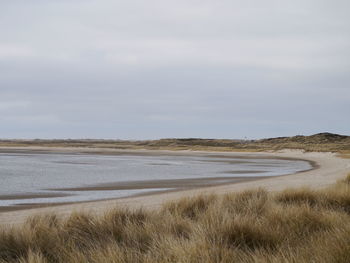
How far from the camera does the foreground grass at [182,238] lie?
493 centimetres

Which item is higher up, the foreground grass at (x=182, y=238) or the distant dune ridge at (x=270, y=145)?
the distant dune ridge at (x=270, y=145)

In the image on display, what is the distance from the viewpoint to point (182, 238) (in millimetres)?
5512

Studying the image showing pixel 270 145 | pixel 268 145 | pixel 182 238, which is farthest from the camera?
pixel 268 145

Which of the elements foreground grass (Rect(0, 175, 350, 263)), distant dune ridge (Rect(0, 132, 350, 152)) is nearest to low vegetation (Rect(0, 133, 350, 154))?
distant dune ridge (Rect(0, 132, 350, 152))

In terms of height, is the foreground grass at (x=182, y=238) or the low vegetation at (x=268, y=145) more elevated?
the low vegetation at (x=268, y=145)

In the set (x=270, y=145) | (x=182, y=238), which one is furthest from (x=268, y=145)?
(x=182, y=238)

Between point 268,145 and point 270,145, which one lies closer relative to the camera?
point 270,145

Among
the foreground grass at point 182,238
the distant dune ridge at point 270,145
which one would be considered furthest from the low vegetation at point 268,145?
the foreground grass at point 182,238

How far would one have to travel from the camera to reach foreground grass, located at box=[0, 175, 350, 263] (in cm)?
493

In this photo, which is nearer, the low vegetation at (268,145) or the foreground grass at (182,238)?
the foreground grass at (182,238)

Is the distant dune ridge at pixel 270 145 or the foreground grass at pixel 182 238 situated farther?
the distant dune ridge at pixel 270 145

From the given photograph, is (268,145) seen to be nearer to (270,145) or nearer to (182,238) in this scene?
(270,145)

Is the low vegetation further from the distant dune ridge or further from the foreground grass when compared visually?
the foreground grass

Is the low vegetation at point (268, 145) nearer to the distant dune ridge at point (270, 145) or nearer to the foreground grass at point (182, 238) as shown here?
the distant dune ridge at point (270, 145)
